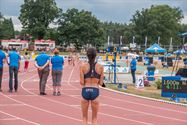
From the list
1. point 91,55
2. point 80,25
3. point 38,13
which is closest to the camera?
point 91,55

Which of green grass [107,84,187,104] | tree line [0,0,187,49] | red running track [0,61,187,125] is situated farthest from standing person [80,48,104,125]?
tree line [0,0,187,49]

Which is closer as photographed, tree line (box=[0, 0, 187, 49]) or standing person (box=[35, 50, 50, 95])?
standing person (box=[35, 50, 50, 95])

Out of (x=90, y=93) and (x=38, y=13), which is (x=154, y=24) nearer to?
(x=38, y=13)

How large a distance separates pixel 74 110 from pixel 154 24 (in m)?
103

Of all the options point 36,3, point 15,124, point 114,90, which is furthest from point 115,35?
point 15,124

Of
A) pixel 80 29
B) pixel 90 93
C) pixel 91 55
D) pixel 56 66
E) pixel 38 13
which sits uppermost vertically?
pixel 38 13

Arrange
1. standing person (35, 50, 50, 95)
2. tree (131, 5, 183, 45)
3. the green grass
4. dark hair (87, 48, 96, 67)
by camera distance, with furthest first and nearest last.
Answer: tree (131, 5, 183, 45), the green grass, standing person (35, 50, 50, 95), dark hair (87, 48, 96, 67)

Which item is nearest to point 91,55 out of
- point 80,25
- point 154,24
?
point 80,25

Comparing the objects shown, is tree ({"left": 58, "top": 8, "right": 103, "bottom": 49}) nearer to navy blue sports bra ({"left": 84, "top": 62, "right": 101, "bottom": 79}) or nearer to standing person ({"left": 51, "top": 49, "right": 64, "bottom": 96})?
standing person ({"left": 51, "top": 49, "right": 64, "bottom": 96})

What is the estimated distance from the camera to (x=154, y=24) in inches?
4476

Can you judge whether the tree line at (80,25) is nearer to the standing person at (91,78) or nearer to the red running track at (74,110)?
the red running track at (74,110)

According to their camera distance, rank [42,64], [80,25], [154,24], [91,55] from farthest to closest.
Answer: [154,24] → [80,25] → [42,64] → [91,55]

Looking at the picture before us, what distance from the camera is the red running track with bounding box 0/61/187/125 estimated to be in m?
10.9

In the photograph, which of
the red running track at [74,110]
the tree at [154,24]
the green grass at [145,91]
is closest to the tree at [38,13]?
the tree at [154,24]
